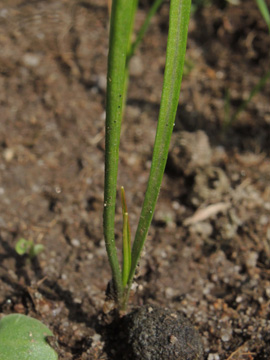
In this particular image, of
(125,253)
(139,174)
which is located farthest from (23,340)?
Result: (139,174)

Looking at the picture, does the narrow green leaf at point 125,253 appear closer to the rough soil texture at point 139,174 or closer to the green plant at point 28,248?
the rough soil texture at point 139,174

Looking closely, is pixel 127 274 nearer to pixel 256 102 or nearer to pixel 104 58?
pixel 256 102

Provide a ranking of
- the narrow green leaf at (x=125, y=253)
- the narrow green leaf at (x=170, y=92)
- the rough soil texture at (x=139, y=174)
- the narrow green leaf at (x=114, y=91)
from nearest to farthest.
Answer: the narrow green leaf at (x=114, y=91) → the narrow green leaf at (x=170, y=92) → the narrow green leaf at (x=125, y=253) → the rough soil texture at (x=139, y=174)

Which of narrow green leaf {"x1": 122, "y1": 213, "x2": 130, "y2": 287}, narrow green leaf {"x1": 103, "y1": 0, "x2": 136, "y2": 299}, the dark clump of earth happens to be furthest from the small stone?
narrow green leaf {"x1": 103, "y1": 0, "x2": 136, "y2": 299}

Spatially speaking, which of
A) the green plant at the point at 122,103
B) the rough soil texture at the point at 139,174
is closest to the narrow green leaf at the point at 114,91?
the green plant at the point at 122,103

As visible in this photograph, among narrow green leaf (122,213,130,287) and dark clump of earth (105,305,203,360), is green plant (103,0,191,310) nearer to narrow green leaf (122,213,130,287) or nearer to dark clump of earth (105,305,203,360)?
narrow green leaf (122,213,130,287)

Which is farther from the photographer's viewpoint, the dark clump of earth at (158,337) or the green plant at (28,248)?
the green plant at (28,248)
